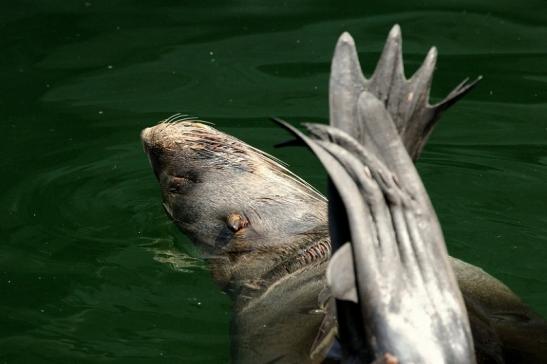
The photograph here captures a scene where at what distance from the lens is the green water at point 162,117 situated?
209 inches

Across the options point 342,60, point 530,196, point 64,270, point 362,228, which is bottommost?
point 64,270

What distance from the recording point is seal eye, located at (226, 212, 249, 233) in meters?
5.39

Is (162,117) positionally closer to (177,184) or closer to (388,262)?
(177,184)

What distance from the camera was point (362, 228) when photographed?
3.38 meters

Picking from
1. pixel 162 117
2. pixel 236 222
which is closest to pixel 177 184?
pixel 236 222

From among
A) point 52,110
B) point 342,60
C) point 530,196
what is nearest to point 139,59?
point 52,110

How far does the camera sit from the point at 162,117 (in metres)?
7.17

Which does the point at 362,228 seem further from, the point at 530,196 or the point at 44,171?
the point at 44,171

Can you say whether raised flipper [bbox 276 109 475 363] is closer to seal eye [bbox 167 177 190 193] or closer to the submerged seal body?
the submerged seal body

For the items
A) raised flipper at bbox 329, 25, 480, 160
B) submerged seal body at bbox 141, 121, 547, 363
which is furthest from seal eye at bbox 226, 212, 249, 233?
raised flipper at bbox 329, 25, 480, 160

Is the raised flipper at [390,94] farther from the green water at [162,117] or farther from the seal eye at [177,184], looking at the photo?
the seal eye at [177,184]

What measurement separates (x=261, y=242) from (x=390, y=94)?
183 cm

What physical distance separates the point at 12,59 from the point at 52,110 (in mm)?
795

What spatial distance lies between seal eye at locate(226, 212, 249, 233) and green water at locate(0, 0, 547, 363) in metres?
0.29
